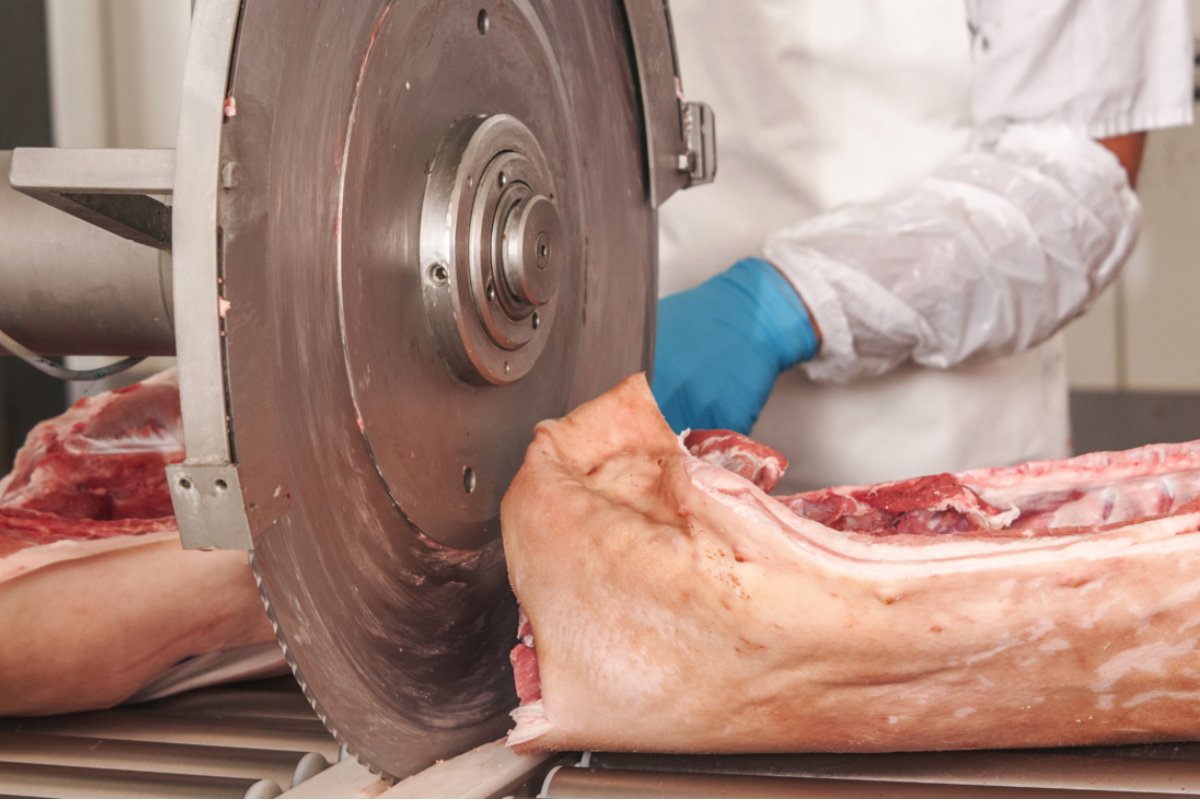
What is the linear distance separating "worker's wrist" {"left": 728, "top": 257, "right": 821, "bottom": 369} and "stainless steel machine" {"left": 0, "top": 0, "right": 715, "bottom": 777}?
1.90 ft

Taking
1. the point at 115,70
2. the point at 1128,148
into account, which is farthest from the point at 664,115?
the point at 115,70

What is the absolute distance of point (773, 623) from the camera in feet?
2.50

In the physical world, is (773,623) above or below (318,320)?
below

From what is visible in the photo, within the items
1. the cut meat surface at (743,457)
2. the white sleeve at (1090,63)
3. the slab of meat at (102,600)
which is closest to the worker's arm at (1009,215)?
the white sleeve at (1090,63)

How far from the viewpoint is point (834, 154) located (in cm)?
188

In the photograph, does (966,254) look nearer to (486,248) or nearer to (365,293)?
(486,248)

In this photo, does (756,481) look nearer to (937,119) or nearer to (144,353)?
(144,353)

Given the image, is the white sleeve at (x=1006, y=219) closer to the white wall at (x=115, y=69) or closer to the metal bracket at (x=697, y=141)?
the metal bracket at (x=697, y=141)

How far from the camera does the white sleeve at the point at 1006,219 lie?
5.48ft

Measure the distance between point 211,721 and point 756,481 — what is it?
51cm

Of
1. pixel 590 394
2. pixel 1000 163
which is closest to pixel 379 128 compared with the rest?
pixel 590 394

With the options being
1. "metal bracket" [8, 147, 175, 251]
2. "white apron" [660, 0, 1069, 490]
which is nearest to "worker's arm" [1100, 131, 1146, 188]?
"white apron" [660, 0, 1069, 490]

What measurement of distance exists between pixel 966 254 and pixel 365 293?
115 cm

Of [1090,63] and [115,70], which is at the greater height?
[115,70]
